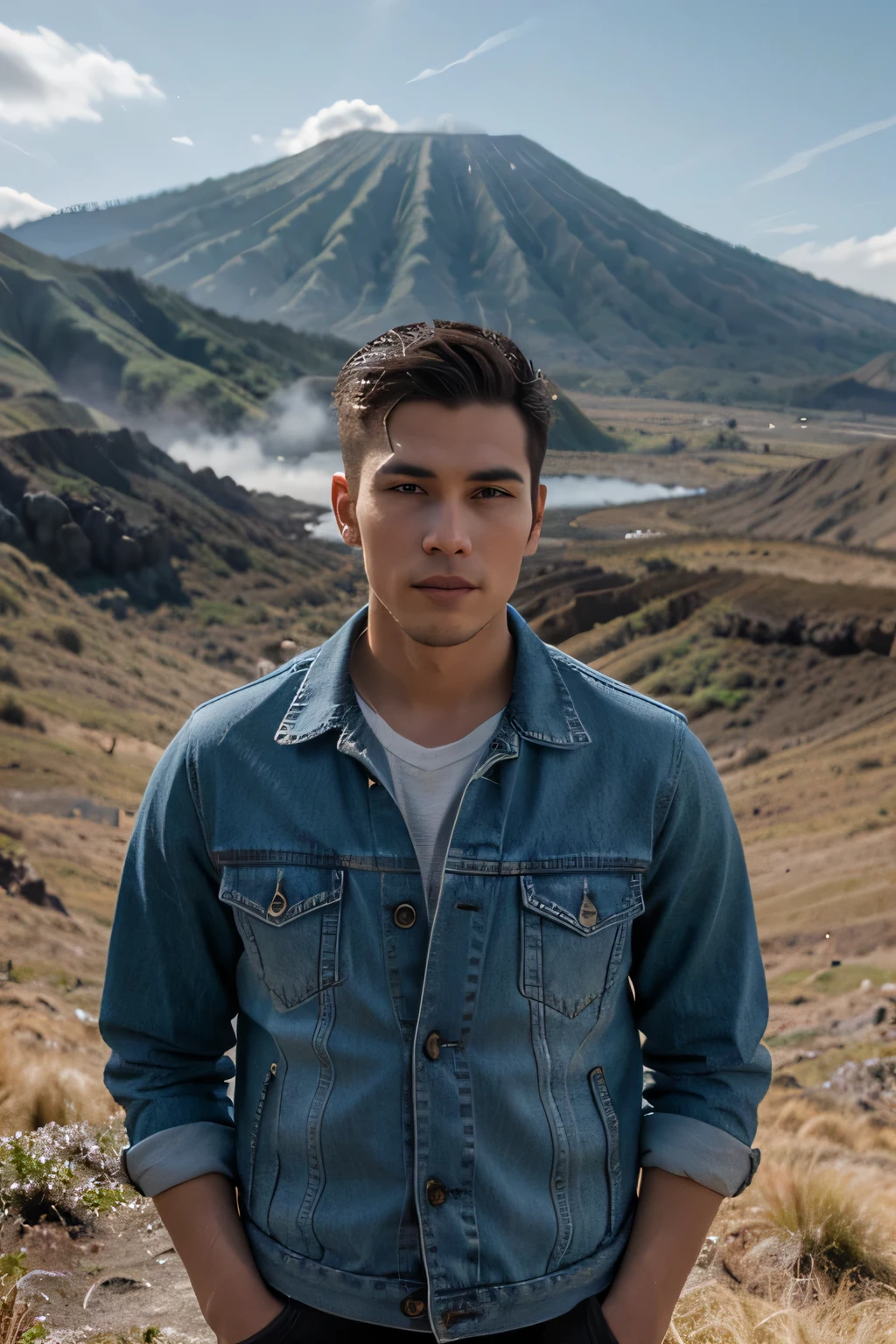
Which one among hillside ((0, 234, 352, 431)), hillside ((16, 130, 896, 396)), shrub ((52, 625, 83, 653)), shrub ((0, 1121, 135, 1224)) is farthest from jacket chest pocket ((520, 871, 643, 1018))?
hillside ((16, 130, 896, 396))

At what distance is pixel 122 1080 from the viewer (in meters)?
1.50

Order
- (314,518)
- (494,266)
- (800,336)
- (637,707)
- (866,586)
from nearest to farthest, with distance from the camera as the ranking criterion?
(637,707)
(866,586)
(314,518)
(800,336)
(494,266)

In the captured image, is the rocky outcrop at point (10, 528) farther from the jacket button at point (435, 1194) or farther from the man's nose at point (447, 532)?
the jacket button at point (435, 1194)

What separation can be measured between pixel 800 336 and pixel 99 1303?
18947mm

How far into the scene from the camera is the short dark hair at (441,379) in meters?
1.43

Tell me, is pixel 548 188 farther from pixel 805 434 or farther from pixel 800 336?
pixel 805 434

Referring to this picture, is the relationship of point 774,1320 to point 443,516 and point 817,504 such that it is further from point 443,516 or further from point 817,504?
point 817,504

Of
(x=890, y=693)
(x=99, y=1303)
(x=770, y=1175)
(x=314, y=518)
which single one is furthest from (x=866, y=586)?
(x=99, y=1303)

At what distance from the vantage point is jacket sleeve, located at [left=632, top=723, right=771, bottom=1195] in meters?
1.44

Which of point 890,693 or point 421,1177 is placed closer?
point 421,1177

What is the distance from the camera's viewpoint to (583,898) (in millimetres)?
1367

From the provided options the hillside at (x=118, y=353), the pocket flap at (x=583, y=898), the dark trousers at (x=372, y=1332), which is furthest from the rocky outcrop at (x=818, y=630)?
the dark trousers at (x=372, y=1332)

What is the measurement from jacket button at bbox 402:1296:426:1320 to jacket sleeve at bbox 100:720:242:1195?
1.10ft

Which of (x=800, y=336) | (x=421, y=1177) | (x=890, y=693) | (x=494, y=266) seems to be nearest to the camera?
(x=421, y=1177)
